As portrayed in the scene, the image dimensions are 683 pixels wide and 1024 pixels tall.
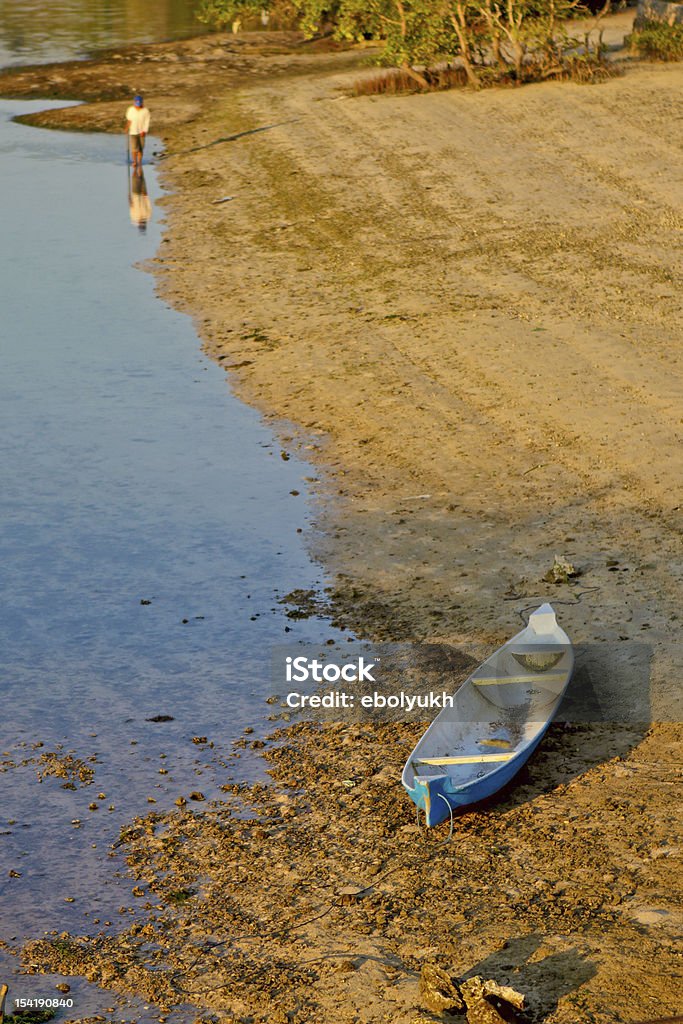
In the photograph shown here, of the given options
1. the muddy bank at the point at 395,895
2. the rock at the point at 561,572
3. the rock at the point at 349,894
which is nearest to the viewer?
the muddy bank at the point at 395,895

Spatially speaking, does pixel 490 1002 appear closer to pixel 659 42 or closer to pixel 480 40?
pixel 480 40

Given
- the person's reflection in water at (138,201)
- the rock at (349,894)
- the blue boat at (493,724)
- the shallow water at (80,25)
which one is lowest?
the rock at (349,894)

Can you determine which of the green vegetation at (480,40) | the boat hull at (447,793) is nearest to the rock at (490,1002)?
the boat hull at (447,793)

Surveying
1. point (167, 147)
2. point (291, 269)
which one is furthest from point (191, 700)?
point (167, 147)

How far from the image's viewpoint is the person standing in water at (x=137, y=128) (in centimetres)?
2903

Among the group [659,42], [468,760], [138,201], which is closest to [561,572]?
[468,760]

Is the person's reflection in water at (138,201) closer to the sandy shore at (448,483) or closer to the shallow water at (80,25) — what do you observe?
the sandy shore at (448,483)

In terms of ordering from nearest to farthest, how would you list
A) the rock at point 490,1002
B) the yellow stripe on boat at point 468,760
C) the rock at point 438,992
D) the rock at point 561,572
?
the rock at point 490,1002 → the rock at point 438,992 → the yellow stripe on boat at point 468,760 → the rock at point 561,572

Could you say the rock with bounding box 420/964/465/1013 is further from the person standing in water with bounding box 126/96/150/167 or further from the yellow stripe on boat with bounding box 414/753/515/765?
the person standing in water with bounding box 126/96/150/167

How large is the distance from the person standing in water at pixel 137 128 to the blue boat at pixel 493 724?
2030 cm

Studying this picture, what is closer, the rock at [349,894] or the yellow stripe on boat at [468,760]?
the rock at [349,894]

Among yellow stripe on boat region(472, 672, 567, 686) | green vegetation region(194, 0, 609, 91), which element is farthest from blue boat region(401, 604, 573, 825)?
green vegetation region(194, 0, 609, 91)

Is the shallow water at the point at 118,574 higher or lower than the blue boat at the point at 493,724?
lower

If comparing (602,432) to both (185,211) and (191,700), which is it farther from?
(185,211)
